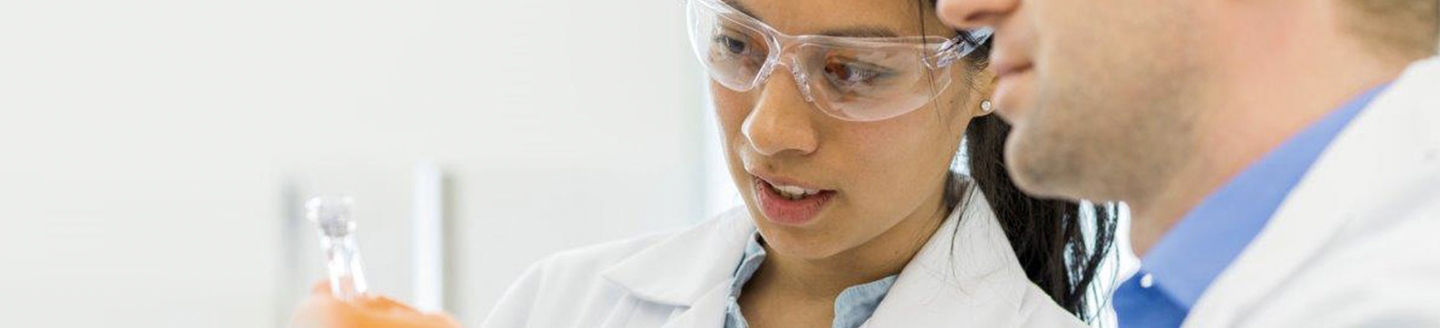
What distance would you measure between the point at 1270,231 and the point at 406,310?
0.51 metres

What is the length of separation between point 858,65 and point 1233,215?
1.86ft

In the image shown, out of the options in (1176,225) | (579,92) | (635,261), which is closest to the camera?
(1176,225)

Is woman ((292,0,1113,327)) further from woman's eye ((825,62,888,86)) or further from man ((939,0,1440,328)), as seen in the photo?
man ((939,0,1440,328))

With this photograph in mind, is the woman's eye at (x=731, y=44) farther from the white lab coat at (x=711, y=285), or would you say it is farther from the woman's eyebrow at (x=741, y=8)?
the white lab coat at (x=711, y=285)

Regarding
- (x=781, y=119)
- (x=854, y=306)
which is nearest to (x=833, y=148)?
(x=781, y=119)

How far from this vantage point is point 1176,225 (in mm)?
1076

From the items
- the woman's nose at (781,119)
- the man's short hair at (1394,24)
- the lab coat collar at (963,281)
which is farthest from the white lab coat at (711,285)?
the man's short hair at (1394,24)

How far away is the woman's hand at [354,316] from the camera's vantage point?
41.3 inches

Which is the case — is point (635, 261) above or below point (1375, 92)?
below

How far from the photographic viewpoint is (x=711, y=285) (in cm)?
181

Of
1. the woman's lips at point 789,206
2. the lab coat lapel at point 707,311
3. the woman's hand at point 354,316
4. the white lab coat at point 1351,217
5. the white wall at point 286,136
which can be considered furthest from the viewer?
the white wall at point 286,136

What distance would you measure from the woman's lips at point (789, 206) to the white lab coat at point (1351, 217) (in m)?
0.70

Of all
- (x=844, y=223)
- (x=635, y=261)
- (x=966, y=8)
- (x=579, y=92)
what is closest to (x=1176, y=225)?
(x=966, y=8)

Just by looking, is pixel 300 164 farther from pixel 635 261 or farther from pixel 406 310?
pixel 406 310
